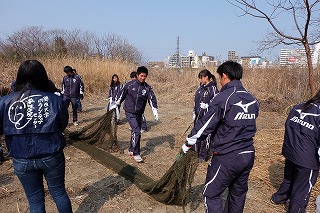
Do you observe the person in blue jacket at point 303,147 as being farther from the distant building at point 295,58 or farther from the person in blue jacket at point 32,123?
the distant building at point 295,58

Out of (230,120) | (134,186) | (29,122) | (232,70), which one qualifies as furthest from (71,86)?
(230,120)

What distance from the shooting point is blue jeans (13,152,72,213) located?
7.13 ft

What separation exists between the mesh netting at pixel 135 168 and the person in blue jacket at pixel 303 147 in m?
1.17

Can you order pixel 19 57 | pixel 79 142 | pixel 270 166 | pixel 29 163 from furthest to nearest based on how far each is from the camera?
pixel 19 57
pixel 79 142
pixel 270 166
pixel 29 163

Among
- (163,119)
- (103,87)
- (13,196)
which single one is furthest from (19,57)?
(13,196)

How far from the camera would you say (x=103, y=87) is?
15109 mm

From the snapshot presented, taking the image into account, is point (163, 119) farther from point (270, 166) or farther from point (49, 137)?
point (49, 137)

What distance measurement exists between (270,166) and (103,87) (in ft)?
39.6

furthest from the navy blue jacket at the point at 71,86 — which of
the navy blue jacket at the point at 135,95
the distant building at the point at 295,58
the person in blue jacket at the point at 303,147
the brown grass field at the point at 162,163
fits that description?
the distant building at the point at 295,58

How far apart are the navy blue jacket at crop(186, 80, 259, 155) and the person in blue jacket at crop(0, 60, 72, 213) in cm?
134

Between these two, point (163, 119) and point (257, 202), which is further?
point (163, 119)

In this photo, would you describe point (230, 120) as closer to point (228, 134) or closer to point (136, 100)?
point (228, 134)

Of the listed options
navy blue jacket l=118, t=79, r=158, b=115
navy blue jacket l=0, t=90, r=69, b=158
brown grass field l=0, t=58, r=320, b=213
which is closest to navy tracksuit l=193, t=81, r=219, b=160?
brown grass field l=0, t=58, r=320, b=213

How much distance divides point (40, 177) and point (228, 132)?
184 cm
